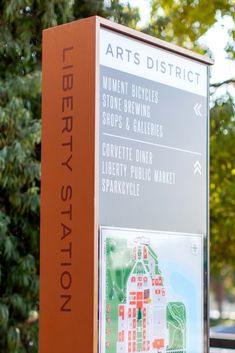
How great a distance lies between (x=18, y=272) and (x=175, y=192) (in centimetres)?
337

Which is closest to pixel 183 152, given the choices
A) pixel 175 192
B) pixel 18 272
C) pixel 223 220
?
pixel 175 192

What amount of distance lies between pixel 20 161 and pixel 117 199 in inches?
118

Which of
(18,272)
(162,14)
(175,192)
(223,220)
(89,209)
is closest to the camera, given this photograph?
(89,209)

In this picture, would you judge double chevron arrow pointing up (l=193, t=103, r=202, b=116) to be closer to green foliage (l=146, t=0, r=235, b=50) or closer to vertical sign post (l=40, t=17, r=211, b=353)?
vertical sign post (l=40, t=17, r=211, b=353)

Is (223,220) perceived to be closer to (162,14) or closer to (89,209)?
(162,14)

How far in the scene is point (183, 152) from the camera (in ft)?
14.5

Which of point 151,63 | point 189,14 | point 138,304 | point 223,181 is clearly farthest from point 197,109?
point 223,181

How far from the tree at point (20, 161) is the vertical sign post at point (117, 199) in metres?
2.70

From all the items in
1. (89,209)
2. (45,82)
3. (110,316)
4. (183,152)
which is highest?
(45,82)

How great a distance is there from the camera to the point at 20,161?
685 centimetres

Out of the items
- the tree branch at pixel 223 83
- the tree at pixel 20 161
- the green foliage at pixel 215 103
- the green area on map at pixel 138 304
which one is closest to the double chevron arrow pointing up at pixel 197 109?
the green area on map at pixel 138 304

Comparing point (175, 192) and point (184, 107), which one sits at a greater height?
point (184, 107)

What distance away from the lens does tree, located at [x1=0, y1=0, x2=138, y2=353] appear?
702cm

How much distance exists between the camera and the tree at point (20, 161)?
7024 millimetres
